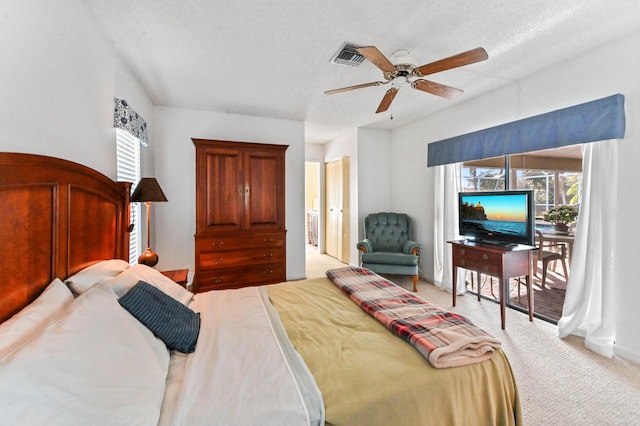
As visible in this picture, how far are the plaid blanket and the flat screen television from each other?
173 centimetres

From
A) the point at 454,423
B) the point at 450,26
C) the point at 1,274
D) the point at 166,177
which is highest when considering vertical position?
the point at 450,26

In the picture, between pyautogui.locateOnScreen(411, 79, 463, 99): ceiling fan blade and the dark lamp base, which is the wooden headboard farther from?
pyautogui.locateOnScreen(411, 79, 463, 99): ceiling fan blade

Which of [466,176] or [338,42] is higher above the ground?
[338,42]

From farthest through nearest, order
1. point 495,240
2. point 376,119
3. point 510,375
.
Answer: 1. point 376,119
2. point 495,240
3. point 510,375

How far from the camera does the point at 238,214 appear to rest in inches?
135

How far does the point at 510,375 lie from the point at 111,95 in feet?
10.4

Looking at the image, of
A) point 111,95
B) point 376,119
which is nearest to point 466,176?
point 376,119

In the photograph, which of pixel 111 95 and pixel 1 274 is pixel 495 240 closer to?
pixel 1 274

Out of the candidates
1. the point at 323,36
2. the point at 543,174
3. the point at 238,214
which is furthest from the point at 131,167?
the point at 543,174

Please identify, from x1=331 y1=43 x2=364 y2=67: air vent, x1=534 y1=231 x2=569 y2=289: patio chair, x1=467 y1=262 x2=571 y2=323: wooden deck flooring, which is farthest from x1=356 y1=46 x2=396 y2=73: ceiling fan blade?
x1=467 y1=262 x2=571 y2=323: wooden deck flooring

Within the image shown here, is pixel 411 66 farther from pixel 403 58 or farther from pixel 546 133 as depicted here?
pixel 546 133

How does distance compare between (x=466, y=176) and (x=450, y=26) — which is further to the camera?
(x=466, y=176)

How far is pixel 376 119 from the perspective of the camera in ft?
14.0

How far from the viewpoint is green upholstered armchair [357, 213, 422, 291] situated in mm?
3705
